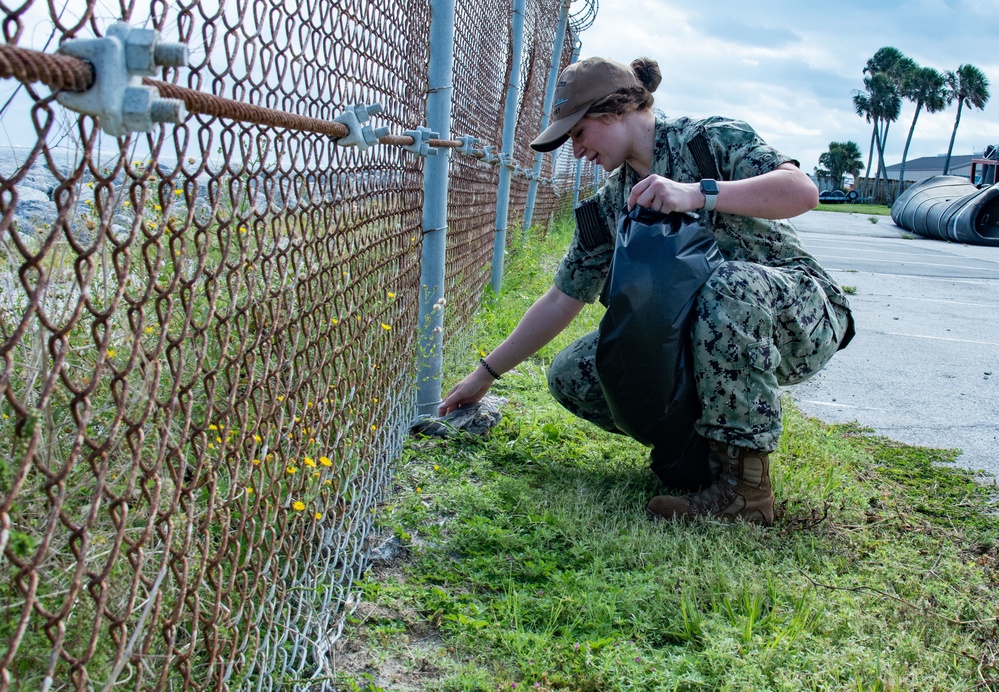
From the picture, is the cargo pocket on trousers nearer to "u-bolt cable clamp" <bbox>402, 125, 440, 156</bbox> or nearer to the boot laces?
the boot laces

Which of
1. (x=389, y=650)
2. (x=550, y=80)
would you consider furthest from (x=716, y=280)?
(x=550, y=80)

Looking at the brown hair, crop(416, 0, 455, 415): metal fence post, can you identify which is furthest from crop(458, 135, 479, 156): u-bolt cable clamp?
the brown hair

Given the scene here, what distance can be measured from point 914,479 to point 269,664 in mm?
2691

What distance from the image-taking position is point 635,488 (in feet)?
10.3

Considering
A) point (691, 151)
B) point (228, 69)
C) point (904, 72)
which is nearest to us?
point (228, 69)

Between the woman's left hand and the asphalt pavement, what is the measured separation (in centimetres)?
192

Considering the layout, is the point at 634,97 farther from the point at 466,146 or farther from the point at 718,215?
the point at 466,146

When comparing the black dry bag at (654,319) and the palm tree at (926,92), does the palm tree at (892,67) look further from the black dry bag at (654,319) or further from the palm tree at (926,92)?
the black dry bag at (654,319)

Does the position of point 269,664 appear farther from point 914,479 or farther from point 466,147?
point 914,479

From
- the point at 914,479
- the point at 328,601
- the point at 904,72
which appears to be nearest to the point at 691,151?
the point at 914,479

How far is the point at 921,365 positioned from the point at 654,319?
3776mm

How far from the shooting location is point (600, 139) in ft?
9.95

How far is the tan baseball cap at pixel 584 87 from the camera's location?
2.91m

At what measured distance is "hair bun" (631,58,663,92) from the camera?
313cm
